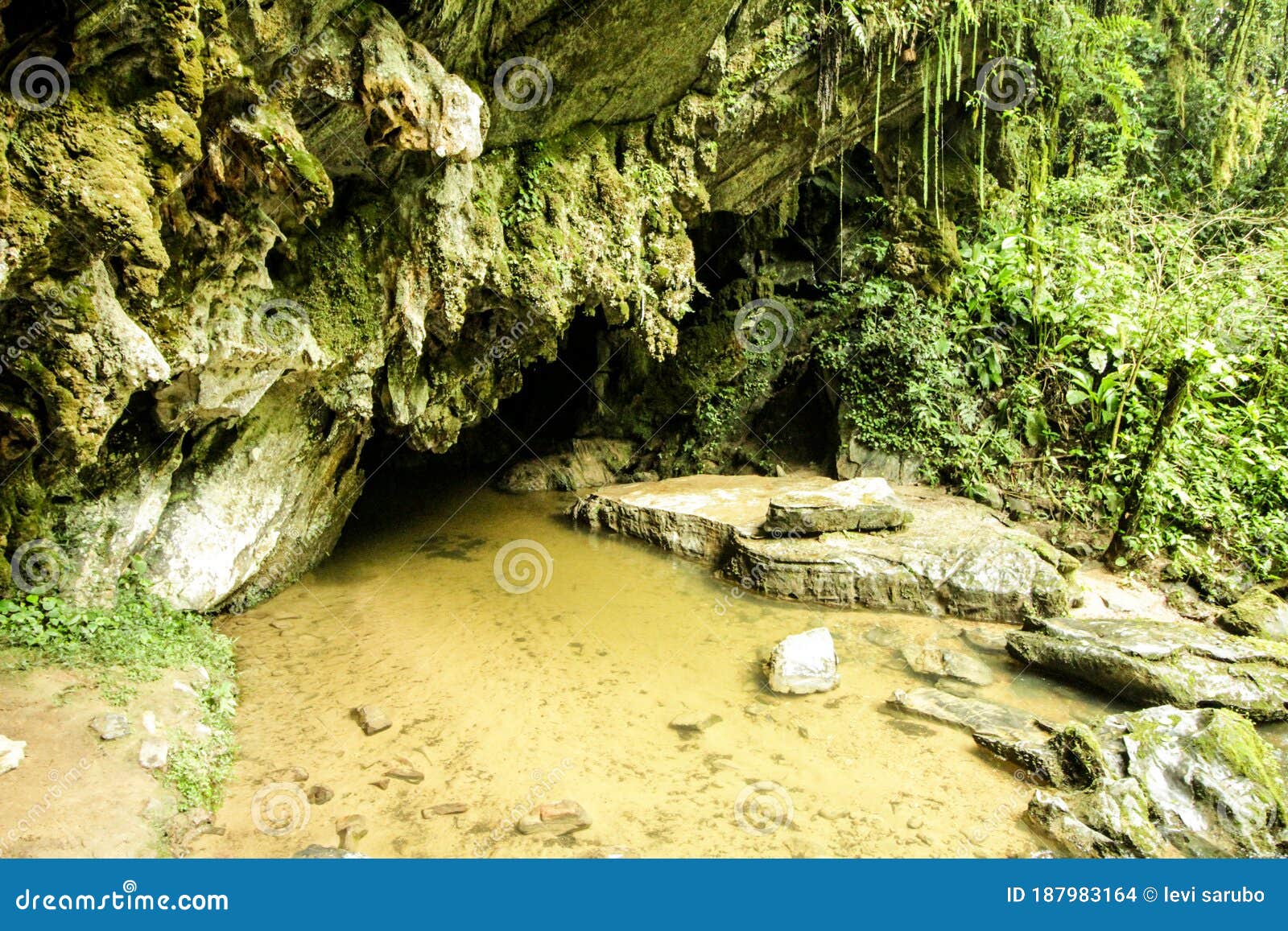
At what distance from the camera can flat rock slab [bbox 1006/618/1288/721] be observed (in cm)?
600

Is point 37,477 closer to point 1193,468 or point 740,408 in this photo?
point 740,408

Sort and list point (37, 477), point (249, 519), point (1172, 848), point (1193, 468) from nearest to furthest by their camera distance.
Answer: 1. point (1172, 848)
2. point (37, 477)
3. point (249, 519)
4. point (1193, 468)

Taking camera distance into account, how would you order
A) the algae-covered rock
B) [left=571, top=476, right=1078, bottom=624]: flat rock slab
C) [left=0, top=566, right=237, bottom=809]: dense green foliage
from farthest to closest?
[left=571, top=476, right=1078, bottom=624]: flat rock slab < the algae-covered rock < [left=0, top=566, right=237, bottom=809]: dense green foliage

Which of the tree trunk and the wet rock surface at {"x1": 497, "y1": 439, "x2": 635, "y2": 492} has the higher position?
the tree trunk

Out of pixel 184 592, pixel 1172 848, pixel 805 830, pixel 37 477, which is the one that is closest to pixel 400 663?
pixel 184 592

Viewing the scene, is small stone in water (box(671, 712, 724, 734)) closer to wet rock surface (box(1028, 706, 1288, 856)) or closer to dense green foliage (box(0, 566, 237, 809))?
wet rock surface (box(1028, 706, 1288, 856))

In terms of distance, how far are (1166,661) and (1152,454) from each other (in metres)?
3.41

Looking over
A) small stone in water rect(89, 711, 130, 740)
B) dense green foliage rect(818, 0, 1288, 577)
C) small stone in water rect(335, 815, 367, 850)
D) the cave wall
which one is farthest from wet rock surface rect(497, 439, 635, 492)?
small stone in water rect(335, 815, 367, 850)

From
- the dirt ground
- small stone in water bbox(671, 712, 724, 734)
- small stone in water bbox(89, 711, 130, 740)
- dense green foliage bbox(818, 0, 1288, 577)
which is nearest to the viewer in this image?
the dirt ground

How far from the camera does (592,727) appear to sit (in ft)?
17.8

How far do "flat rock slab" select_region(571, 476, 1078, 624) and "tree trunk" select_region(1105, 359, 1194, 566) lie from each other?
3.78 feet

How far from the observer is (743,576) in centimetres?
858

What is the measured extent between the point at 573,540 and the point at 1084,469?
738 centimetres

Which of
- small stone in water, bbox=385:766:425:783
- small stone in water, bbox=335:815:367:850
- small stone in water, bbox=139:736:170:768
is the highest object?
small stone in water, bbox=139:736:170:768
